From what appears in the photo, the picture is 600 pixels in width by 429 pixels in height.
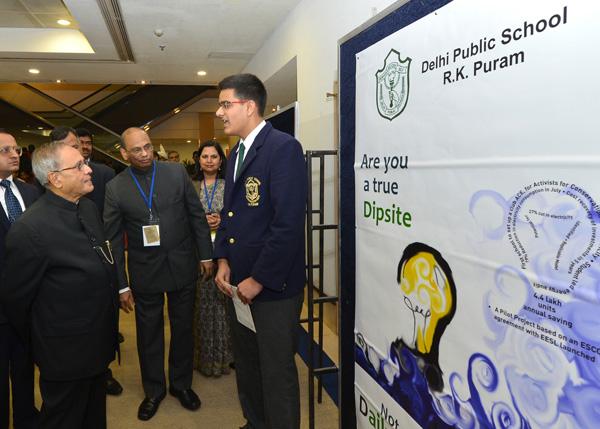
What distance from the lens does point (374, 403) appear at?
1.66m

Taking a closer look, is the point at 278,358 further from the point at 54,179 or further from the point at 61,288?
the point at 54,179

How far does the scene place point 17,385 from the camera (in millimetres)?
2207

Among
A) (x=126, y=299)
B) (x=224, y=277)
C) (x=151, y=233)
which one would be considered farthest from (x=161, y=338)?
(x=224, y=277)

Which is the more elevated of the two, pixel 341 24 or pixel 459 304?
pixel 341 24

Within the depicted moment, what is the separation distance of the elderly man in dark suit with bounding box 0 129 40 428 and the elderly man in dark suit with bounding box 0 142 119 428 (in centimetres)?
48

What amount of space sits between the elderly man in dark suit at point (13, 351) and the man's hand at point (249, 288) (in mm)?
1197

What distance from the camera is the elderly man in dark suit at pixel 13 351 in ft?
6.97

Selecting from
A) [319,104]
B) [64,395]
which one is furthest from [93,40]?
[64,395]

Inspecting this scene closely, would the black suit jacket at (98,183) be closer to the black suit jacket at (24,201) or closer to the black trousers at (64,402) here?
the black suit jacket at (24,201)

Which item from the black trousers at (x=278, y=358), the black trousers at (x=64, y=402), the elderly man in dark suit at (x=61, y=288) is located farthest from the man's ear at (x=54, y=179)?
the black trousers at (x=278, y=358)

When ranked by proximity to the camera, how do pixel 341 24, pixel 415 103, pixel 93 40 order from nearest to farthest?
1. pixel 415 103
2. pixel 341 24
3. pixel 93 40

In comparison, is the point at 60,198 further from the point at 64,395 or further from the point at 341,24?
the point at 341,24

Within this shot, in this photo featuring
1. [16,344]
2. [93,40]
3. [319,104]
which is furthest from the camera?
[93,40]

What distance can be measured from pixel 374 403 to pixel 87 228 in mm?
1327
